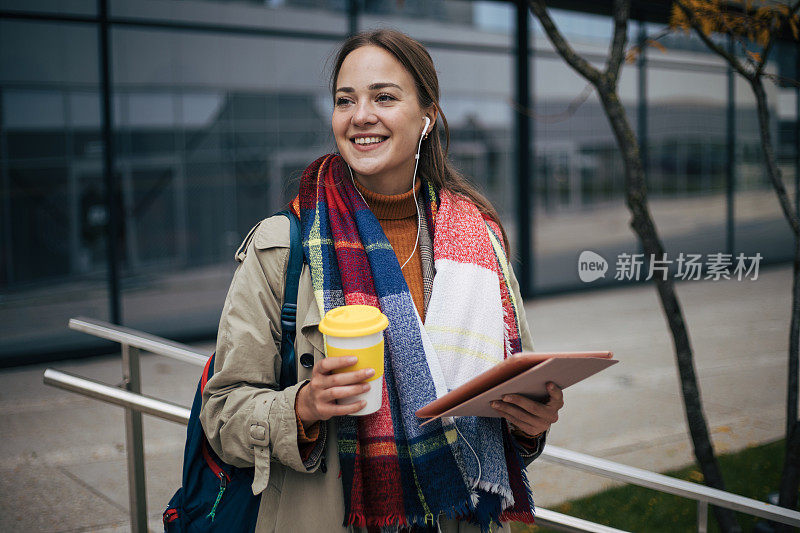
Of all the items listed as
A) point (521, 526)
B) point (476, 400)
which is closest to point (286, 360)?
point (476, 400)

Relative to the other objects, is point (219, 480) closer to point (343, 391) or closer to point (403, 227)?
point (343, 391)

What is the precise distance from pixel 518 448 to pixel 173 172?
6893 mm

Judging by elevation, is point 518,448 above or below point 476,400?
below

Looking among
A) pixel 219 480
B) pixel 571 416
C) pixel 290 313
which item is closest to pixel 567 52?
pixel 290 313

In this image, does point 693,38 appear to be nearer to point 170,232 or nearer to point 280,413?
point 170,232

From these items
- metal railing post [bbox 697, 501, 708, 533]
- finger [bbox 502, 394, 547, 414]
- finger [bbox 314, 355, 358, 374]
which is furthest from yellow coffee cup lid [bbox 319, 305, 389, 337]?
metal railing post [bbox 697, 501, 708, 533]

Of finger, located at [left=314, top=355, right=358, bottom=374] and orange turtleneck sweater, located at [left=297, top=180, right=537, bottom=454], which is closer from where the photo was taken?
finger, located at [left=314, top=355, right=358, bottom=374]

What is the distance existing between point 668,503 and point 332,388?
10.8ft

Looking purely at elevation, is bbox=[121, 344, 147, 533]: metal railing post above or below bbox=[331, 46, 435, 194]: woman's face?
below

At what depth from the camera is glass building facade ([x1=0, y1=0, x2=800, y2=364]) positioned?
7105mm

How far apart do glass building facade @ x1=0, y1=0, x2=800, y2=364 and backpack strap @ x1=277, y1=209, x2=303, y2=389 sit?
470cm

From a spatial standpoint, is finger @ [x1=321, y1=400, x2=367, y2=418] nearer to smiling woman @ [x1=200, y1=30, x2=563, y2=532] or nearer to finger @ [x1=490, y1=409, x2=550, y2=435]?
smiling woman @ [x1=200, y1=30, x2=563, y2=532]

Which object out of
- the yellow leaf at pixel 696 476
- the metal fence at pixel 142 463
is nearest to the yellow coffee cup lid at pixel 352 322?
the metal fence at pixel 142 463

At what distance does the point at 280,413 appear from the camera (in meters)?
1.49
